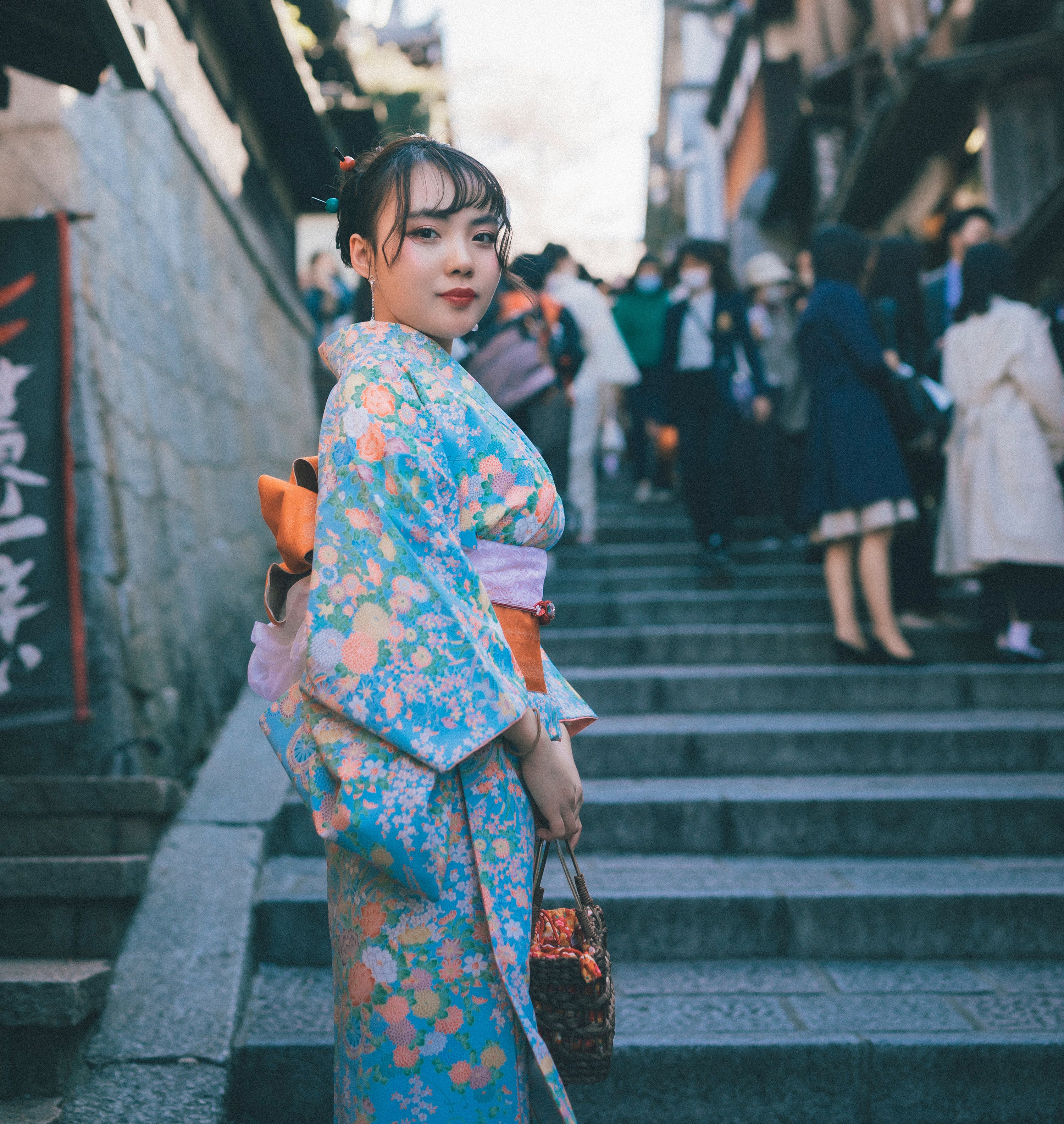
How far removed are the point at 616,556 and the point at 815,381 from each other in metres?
2.20

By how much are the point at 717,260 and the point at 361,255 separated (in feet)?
17.4

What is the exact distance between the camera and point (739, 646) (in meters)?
5.16

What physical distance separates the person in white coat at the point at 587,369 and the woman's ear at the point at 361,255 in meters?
5.18

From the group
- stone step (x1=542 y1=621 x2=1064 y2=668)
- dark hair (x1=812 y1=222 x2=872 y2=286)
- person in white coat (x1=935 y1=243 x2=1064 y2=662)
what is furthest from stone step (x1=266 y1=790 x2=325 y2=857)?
dark hair (x1=812 y1=222 x2=872 y2=286)

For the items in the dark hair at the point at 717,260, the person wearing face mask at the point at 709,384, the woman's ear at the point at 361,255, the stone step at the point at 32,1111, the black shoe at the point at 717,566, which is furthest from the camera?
the dark hair at the point at 717,260

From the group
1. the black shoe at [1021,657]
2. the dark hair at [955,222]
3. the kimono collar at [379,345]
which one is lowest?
the black shoe at [1021,657]

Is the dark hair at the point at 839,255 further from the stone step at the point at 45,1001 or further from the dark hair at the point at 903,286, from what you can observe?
the stone step at the point at 45,1001

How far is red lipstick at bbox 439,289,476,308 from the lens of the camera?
1.64 meters

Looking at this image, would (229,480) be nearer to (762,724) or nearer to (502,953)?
(762,724)

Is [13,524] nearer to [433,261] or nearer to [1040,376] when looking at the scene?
[433,261]

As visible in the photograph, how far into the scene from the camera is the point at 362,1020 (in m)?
1.52

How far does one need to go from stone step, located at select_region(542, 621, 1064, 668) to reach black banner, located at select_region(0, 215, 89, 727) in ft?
8.07

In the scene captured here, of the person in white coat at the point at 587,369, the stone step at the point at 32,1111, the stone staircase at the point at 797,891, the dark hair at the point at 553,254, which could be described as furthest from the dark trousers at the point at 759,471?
the stone step at the point at 32,1111

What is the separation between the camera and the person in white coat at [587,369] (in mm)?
7223
